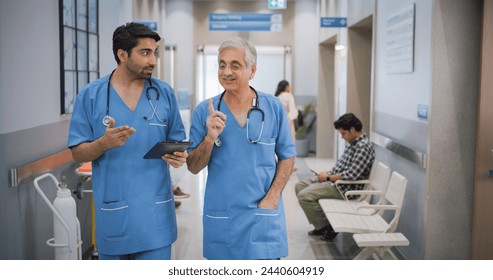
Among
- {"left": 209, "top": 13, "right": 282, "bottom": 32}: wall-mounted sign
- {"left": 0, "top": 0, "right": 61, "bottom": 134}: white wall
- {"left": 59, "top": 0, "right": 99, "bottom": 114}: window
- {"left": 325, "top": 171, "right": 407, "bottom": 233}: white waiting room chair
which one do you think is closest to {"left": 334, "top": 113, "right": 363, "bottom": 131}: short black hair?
{"left": 325, "top": 171, "right": 407, "bottom": 233}: white waiting room chair

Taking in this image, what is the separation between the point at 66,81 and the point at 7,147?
1090 millimetres

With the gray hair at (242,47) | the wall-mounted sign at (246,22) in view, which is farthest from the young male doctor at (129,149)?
the wall-mounted sign at (246,22)

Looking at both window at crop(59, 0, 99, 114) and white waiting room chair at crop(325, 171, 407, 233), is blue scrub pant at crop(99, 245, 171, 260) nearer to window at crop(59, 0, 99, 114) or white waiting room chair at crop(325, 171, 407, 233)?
window at crop(59, 0, 99, 114)

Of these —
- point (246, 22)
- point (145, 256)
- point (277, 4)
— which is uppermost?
point (277, 4)

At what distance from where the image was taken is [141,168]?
2.45 metres

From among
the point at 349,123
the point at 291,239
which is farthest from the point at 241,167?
the point at 291,239

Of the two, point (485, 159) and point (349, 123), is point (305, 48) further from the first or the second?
point (485, 159)

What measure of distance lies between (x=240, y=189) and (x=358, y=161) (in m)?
3.06

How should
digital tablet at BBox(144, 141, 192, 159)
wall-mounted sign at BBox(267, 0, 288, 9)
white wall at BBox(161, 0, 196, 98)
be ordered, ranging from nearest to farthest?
digital tablet at BBox(144, 141, 192, 159)
wall-mounted sign at BBox(267, 0, 288, 9)
white wall at BBox(161, 0, 196, 98)

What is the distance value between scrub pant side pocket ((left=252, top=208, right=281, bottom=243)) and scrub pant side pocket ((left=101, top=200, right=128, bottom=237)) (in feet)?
1.68

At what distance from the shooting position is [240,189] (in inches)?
97.0

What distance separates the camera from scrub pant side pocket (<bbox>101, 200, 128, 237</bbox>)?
2.46 meters

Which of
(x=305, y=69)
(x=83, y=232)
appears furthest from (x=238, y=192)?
(x=305, y=69)

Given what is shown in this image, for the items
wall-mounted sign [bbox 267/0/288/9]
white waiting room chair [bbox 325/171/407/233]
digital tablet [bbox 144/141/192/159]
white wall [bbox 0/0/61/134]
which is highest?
wall-mounted sign [bbox 267/0/288/9]
